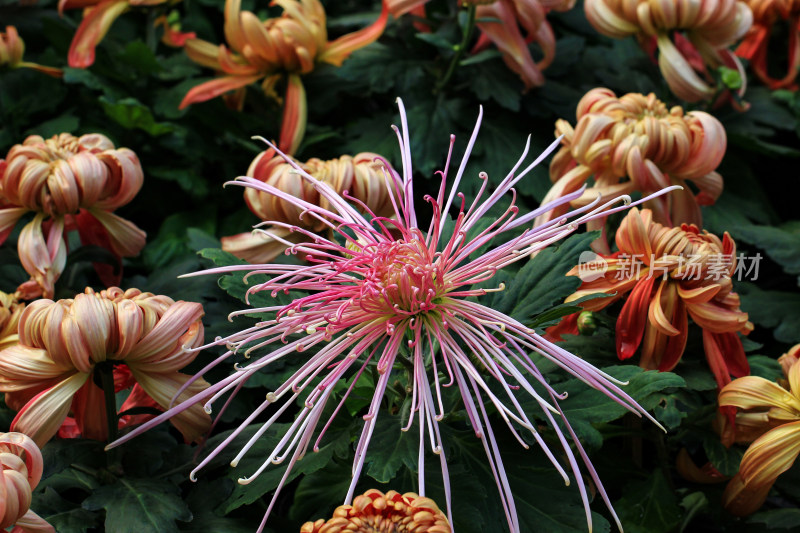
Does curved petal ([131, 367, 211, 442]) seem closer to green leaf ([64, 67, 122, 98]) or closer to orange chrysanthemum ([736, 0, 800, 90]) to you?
green leaf ([64, 67, 122, 98])

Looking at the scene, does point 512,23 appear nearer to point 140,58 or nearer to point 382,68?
point 382,68

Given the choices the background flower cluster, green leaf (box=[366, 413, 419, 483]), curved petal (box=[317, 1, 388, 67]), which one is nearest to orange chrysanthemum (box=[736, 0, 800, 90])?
the background flower cluster

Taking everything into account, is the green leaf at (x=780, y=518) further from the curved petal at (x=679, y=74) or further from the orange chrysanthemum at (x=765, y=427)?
the curved petal at (x=679, y=74)

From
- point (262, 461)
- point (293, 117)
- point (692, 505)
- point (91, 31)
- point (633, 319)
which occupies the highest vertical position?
point (91, 31)

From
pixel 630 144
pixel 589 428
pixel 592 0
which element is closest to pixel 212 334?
pixel 589 428

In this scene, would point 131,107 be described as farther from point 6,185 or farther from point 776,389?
point 776,389

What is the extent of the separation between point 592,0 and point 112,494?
898 millimetres

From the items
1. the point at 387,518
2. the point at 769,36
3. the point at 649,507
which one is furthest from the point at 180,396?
the point at 769,36

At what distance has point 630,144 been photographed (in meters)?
0.91

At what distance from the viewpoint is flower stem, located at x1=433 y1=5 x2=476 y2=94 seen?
45.9 inches

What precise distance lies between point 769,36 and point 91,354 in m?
1.20

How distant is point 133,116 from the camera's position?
1.23m

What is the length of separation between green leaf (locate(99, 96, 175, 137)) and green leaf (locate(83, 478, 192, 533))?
0.62 m

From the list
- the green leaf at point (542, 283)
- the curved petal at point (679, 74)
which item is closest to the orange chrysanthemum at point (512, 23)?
the curved petal at point (679, 74)
